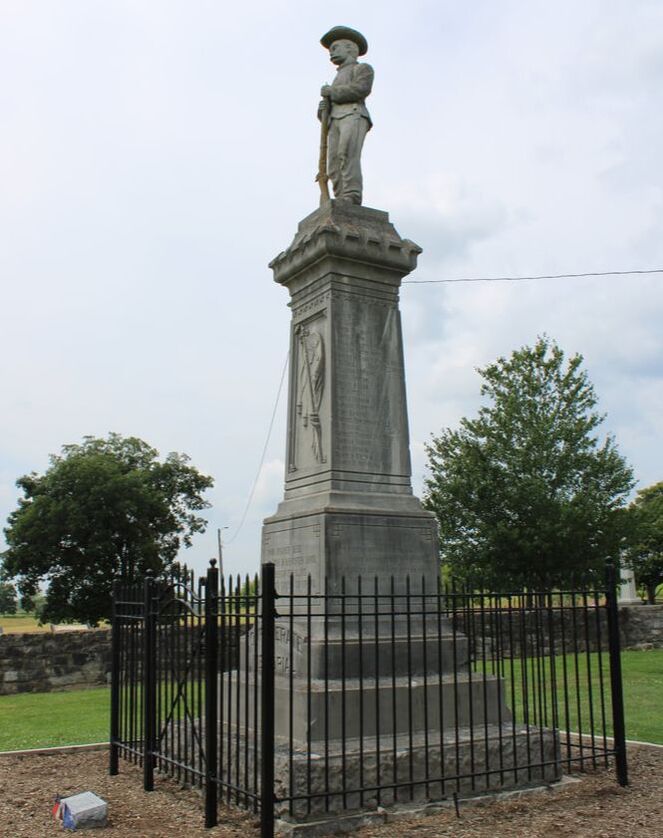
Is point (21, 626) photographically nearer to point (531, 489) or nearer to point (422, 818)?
point (531, 489)

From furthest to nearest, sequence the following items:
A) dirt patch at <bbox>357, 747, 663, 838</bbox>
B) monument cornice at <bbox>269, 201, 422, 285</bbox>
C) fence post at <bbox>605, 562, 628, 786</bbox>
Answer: monument cornice at <bbox>269, 201, 422, 285</bbox>, fence post at <bbox>605, 562, 628, 786</bbox>, dirt patch at <bbox>357, 747, 663, 838</bbox>

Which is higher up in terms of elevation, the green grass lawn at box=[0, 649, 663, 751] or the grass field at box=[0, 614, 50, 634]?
the green grass lawn at box=[0, 649, 663, 751]

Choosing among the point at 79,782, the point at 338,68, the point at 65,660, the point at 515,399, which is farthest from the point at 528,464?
the point at 79,782

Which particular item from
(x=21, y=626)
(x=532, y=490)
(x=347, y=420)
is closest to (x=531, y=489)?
(x=532, y=490)

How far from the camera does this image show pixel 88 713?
13.5 metres

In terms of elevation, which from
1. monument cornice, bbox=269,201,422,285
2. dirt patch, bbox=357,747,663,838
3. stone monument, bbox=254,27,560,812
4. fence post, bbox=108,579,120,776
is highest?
monument cornice, bbox=269,201,422,285

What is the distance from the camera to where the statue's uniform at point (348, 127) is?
973 cm

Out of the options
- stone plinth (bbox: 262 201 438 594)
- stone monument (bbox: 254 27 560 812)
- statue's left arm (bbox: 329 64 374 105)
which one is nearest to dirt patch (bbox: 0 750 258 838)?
stone monument (bbox: 254 27 560 812)

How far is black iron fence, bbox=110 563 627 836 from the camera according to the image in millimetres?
6203

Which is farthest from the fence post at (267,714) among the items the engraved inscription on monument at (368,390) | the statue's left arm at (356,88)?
the statue's left arm at (356,88)

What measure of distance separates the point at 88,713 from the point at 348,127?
9.78 metres

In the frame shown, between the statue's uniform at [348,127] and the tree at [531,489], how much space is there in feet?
55.1

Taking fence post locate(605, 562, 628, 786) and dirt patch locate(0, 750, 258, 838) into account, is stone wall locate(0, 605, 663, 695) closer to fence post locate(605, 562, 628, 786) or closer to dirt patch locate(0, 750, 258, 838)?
dirt patch locate(0, 750, 258, 838)

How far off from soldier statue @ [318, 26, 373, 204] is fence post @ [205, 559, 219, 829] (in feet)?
16.3
